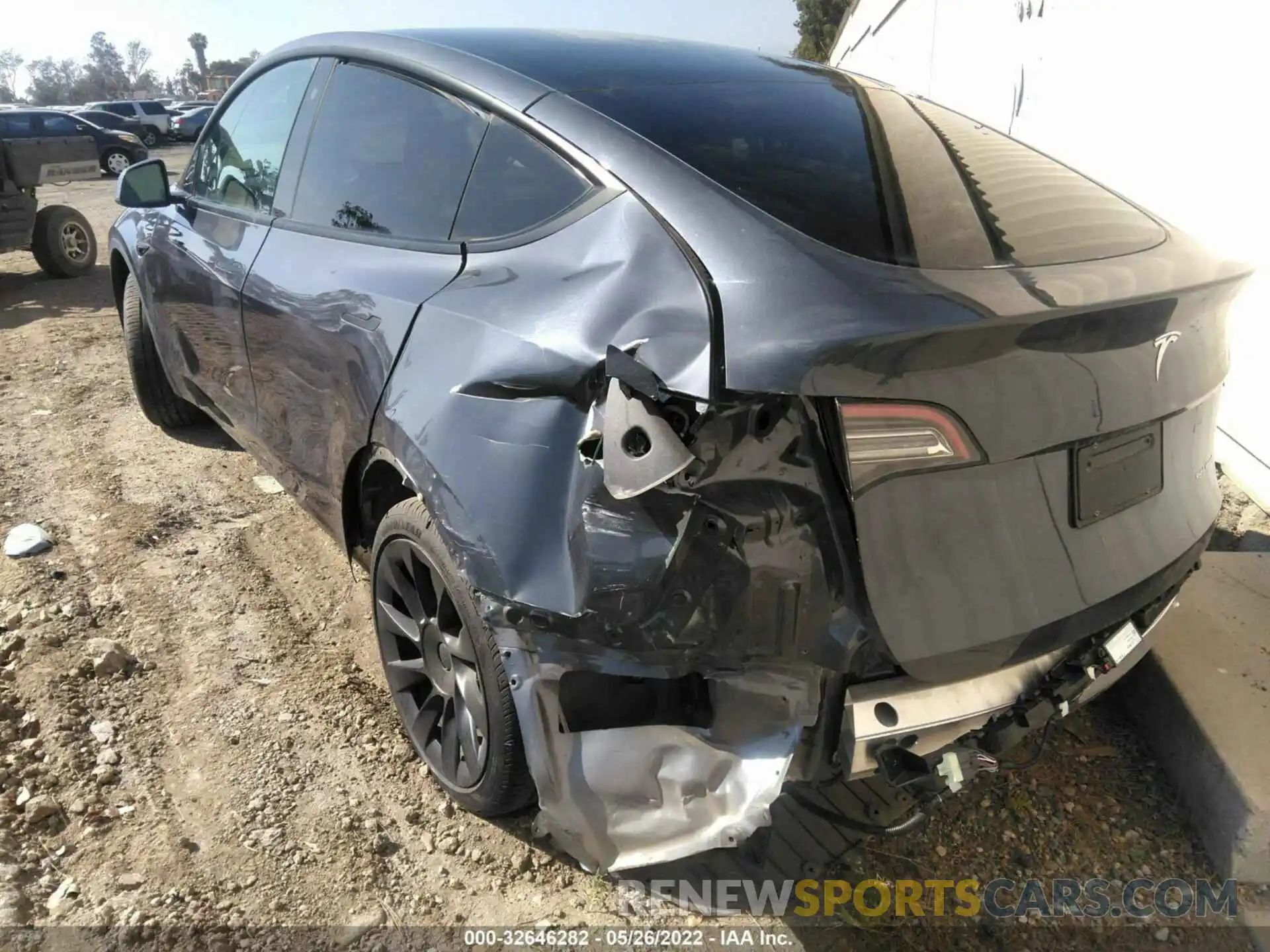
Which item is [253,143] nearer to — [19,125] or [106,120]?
[19,125]

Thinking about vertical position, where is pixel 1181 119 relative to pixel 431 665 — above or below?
above

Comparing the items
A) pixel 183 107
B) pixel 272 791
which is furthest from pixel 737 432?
pixel 183 107

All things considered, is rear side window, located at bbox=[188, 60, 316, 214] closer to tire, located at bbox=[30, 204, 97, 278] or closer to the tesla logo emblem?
the tesla logo emblem

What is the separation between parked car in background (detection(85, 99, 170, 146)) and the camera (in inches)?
1187

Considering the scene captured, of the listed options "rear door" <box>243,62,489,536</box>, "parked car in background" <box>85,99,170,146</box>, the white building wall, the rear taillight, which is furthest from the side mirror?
"parked car in background" <box>85,99,170,146</box>

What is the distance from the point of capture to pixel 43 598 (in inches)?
123

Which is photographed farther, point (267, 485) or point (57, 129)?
point (57, 129)

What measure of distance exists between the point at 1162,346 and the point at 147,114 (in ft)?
121

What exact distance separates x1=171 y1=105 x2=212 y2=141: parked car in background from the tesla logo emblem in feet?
110

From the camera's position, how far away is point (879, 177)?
1.88 m

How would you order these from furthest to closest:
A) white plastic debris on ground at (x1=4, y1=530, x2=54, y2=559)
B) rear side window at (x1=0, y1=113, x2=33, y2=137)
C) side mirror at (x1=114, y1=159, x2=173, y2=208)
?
rear side window at (x1=0, y1=113, x2=33, y2=137), side mirror at (x1=114, y1=159, x2=173, y2=208), white plastic debris on ground at (x1=4, y1=530, x2=54, y2=559)

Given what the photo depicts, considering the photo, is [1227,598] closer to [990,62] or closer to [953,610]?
[953,610]

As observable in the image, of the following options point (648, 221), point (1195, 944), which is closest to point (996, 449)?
point (648, 221)

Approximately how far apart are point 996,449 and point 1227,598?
1.86 metres
